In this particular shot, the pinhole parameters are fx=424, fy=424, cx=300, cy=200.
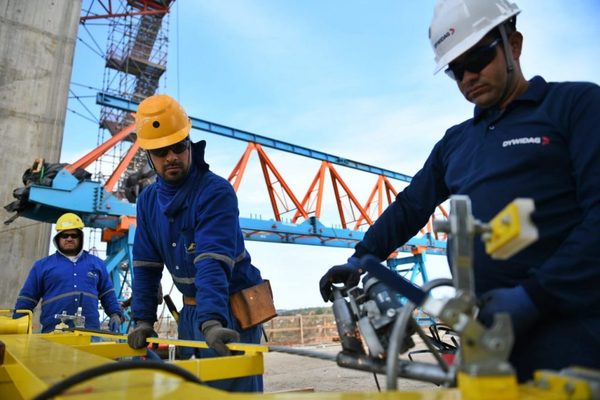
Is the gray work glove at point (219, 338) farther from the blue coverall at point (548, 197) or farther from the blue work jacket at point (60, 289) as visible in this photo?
the blue work jacket at point (60, 289)

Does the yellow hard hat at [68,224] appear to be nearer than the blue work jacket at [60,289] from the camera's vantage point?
No

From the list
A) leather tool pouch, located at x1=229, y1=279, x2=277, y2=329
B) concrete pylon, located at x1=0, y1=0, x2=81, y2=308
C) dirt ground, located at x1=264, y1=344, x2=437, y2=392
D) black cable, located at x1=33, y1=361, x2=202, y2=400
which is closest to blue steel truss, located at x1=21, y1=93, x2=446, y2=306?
concrete pylon, located at x1=0, y1=0, x2=81, y2=308

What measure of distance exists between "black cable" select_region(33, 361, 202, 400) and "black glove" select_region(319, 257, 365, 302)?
717 millimetres

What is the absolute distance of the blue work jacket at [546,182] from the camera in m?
1.06

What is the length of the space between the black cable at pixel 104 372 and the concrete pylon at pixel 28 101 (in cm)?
798

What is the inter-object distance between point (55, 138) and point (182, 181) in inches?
288

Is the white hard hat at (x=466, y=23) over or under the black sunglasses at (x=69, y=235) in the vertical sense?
under

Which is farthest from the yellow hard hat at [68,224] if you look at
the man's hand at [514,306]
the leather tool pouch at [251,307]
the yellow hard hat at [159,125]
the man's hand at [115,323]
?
the man's hand at [514,306]

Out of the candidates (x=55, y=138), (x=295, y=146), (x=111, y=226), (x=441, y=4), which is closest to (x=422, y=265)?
(x=295, y=146)

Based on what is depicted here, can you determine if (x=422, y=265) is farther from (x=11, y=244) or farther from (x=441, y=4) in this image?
(x=441, y=4)

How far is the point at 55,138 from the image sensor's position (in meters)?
8.30

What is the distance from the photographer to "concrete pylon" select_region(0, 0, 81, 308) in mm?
7465

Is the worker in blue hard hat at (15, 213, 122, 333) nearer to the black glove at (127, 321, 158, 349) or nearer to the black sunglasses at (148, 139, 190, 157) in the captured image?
the black glove at (127, 321, 158, 349)

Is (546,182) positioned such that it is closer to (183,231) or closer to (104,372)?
(104,372)
